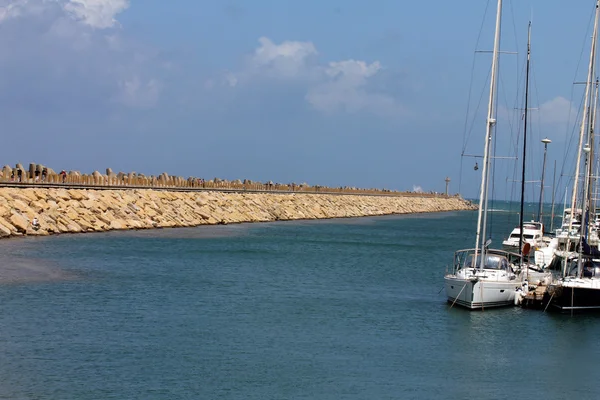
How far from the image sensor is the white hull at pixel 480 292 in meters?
32.7

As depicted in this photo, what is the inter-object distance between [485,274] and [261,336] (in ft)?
31.7

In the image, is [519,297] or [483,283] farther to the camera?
[519,297]

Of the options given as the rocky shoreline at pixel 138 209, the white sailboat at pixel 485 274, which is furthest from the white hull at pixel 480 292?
the rocky shoreline at pixel 138 209

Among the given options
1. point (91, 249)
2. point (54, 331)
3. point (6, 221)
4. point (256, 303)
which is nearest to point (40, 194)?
point (6, 221)

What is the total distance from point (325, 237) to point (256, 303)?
126 feet

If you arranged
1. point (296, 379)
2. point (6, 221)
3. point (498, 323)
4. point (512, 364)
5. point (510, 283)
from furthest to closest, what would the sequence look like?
point (6, 221) → point (510, 283) → point (498, 323) → point (512, 364) → point (296, 379)

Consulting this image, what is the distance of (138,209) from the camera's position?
69.8 metres

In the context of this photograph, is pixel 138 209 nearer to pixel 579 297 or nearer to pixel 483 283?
pixel 483 283

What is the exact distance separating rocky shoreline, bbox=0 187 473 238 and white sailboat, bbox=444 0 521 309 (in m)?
27.3

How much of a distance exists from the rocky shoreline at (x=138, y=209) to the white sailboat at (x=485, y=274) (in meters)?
27.3

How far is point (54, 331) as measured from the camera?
Answer: 2641cm

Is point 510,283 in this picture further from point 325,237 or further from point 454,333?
point 325,237

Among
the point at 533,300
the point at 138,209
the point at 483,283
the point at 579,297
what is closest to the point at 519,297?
the point at 533,300

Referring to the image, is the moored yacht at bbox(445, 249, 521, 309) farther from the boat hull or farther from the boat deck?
the boat hull
